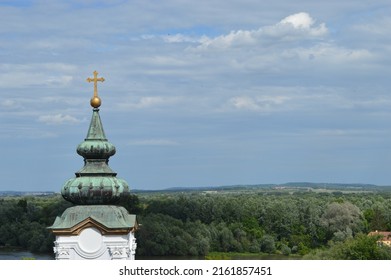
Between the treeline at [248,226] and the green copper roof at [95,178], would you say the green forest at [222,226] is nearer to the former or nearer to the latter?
the treeline at [248,226]

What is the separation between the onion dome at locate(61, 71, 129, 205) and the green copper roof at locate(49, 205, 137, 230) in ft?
0.47

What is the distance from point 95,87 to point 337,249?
20.5m

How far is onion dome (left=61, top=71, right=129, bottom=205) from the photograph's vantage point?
1421cm

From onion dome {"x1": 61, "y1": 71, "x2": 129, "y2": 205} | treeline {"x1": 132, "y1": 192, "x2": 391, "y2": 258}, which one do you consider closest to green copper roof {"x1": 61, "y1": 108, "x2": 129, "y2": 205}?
onion dome {"x1": 61, "y1": 71, "x2": 129, "y2": 205}

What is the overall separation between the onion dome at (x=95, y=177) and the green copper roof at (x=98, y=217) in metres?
0.14

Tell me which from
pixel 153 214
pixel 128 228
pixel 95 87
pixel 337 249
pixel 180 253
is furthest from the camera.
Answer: pixel 153 214

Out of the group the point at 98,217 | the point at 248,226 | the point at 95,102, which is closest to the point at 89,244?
the point at 98,217

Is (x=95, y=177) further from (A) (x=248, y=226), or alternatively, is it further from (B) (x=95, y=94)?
(A) (x=248, y=226)

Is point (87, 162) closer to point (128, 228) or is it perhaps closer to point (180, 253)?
point (128, 228)

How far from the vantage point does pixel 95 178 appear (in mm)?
14289

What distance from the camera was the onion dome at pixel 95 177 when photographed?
1421cm

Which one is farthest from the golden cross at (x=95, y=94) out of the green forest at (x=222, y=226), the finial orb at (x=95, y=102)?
the green forest at (x=222, y=226)
